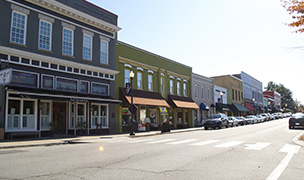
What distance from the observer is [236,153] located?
9.43m

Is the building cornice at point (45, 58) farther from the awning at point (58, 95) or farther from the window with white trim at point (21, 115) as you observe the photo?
the window with white trim at point (21, 115)

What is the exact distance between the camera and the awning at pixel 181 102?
102ft

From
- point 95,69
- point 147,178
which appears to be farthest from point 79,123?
point 147,178

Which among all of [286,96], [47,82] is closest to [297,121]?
[47,82]

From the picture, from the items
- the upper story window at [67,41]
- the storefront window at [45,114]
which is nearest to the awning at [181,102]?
the upper story window at [67,41]

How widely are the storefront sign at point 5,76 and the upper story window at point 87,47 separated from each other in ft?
24.3

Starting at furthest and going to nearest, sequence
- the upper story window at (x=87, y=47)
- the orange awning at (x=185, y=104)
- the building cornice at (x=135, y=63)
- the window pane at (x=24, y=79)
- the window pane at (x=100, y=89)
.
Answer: the orange awning at (x=185, y=104)
the building cornice at (x=135, y=63)
the window pane at (x=100, y=89)
the upper story window at (x=87, y=47)
the window pane at (x=24, y=79)

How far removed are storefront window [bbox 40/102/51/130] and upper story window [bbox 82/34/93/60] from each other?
5.28 metres

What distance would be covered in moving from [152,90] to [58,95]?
13.4 metres

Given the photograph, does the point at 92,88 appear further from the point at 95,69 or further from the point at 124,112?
the point at 124,112

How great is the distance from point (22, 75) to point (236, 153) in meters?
14.0

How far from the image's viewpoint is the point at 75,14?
2031cm

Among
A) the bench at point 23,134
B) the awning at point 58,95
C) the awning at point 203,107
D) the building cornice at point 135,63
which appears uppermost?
the building cornice at point 135,63

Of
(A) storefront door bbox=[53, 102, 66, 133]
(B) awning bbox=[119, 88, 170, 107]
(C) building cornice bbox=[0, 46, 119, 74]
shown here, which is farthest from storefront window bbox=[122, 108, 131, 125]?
(A) storefront door bbox=[53, 102, 66, 133]
